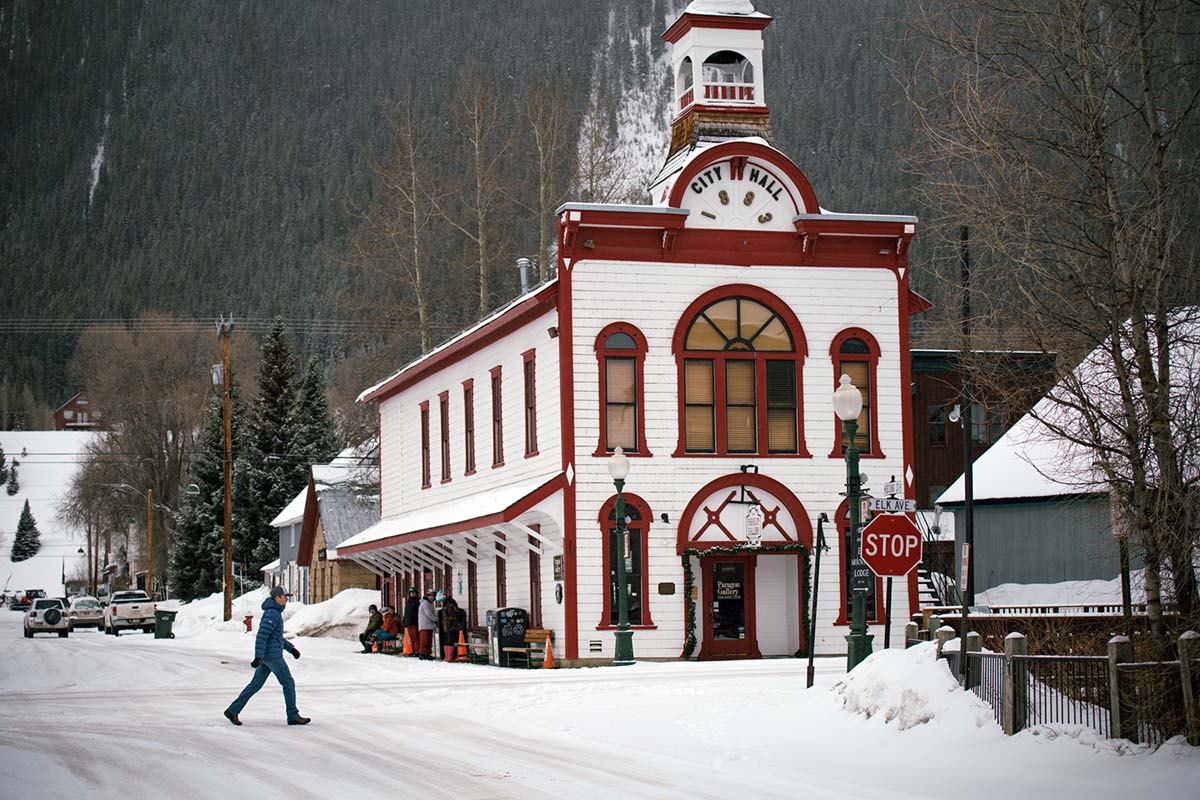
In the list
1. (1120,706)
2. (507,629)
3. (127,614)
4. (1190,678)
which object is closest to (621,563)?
(507,629)

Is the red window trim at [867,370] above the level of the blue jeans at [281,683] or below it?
above

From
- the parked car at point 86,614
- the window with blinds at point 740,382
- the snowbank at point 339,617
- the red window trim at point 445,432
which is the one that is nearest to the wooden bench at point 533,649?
the window with blinds at point 740,382

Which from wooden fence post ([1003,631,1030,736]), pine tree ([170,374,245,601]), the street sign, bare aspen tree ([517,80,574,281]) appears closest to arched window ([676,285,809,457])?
the street sign

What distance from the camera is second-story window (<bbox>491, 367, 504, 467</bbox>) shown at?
37.8 metres

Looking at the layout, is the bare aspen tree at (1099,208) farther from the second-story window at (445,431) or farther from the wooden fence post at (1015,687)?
the second-story window at (445,431)

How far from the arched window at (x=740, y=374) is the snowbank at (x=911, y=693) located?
15197 mm

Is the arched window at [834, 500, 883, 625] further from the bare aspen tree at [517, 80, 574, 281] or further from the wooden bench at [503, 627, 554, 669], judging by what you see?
the bare aspen tree at [517, 80, 574, 281]

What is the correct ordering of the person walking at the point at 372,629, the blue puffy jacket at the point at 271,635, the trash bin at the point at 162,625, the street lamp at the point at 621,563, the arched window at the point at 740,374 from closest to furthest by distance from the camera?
the blue puffy jacket at the point at 271,635 < the street lamp at the point at 621,563 < the arched window at the point at 740,374 < the person walking at the point at 372,629 < the trash bin at the point at 162,625

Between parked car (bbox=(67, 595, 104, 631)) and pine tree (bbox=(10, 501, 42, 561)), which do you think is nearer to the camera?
parked car (bbox=(67, 595, 104, 631))

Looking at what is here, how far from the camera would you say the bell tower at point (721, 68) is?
3578 cm

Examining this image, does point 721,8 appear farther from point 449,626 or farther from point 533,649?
point 449,626

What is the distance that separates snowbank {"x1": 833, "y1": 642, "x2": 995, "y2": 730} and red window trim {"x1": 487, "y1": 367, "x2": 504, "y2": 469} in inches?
776

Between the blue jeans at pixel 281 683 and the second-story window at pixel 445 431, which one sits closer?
the blue jeans at pixel 281 683

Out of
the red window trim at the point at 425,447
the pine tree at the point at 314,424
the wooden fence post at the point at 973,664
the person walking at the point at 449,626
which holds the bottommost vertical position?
the person walking at the point at 449,626
